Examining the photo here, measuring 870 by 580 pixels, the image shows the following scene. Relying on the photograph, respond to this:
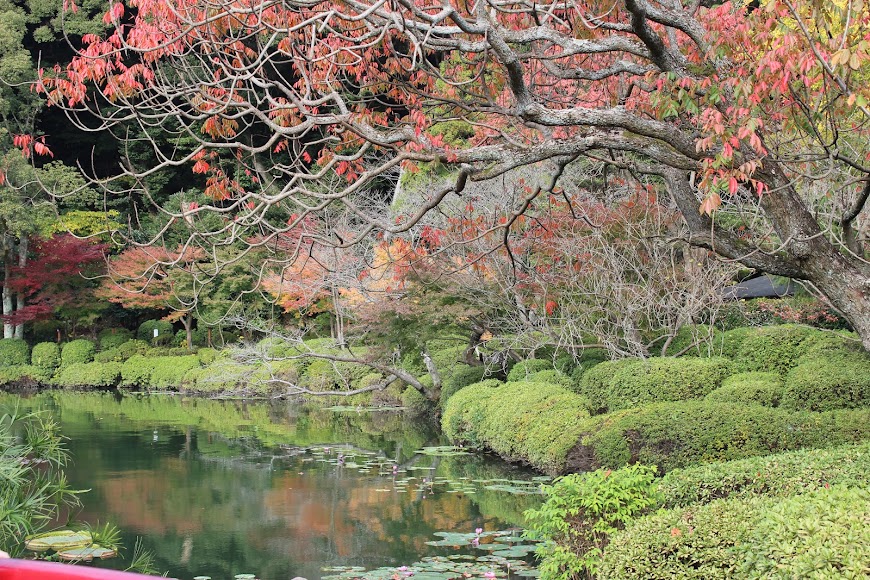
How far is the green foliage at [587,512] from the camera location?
5.74 m

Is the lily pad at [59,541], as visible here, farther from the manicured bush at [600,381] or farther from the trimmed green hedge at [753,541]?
the manicured bush at [600,381]

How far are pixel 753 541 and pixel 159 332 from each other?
1068 inches

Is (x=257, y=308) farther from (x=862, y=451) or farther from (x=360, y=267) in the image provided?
(x=862, y=451)

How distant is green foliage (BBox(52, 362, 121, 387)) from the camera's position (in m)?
25.5

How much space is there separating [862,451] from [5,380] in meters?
25.8

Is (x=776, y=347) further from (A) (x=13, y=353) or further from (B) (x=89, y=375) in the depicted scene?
(A) (x=13, y=353)

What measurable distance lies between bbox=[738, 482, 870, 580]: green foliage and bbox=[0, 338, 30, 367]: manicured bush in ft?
88.0

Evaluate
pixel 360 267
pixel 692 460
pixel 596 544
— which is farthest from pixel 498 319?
pixel 596 544

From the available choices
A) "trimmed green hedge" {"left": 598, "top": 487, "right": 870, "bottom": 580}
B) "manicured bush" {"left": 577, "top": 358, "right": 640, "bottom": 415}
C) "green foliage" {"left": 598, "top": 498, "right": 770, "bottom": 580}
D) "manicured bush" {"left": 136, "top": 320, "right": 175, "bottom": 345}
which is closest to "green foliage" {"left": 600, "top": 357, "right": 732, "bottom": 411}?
"manicured bush" {"left": 577, "top": 358, "right": 640, "bottom": 415}

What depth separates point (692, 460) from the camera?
7.59 m

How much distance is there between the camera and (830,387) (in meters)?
8.29

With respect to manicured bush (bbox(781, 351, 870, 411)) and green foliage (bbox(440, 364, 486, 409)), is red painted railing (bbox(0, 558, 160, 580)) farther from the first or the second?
green foliage (bbox(440, 364, 486, 409))

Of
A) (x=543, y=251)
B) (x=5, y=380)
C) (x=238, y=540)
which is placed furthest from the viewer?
(x=5, y=380)

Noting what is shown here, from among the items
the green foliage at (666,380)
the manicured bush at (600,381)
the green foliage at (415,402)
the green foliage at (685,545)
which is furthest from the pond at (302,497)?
the green foliage at (685,545)
